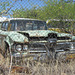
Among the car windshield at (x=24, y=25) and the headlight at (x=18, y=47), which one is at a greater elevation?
the car windshield at (x=24, y=25)

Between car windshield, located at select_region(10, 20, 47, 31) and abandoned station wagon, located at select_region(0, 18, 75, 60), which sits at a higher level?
car windshield, located at select_region(10, 20, 47, 31)

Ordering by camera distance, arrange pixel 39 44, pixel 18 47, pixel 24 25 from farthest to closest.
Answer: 1. pixel 24 25
2. pixel 39 44
3. pixel 18 47

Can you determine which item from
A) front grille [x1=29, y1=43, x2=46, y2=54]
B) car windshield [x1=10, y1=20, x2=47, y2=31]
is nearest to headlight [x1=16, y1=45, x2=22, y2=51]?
front grille [x1=29, y1=43, x2=46, y2=54]

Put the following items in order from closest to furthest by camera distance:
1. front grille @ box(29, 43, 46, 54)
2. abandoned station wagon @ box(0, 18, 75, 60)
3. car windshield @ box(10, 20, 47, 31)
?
abandoned station wagon @ box(0, 18, 75, 60)
front grille @ box(29, 43, 46, 54)
car windshield @ box(10, 20, 47, 31)

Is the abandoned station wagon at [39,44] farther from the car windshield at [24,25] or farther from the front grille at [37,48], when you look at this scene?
the car windshield at [24,25]

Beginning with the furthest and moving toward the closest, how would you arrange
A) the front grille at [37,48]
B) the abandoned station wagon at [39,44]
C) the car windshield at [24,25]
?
the car windshield at [24,25] < the front grille at [37,48] < the abandoned station wagon at [39,44]

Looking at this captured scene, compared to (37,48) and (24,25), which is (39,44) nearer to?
(37,48)

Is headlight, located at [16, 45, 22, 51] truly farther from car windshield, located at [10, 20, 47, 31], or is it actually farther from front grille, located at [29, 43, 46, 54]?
car windshield, located at [10, 20, 47, 31]

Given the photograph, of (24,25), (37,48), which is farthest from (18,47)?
A: (24,25)

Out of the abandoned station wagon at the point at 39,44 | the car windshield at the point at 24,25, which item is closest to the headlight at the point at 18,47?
the abandoned station wagon at the point at 39,44

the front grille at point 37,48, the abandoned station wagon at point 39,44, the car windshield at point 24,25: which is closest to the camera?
the abandoned station wagon at point 39,44

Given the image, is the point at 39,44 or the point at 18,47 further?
the point at 39,44

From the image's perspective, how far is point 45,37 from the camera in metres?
3.66

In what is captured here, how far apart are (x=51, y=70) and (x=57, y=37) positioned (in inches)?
50.0
